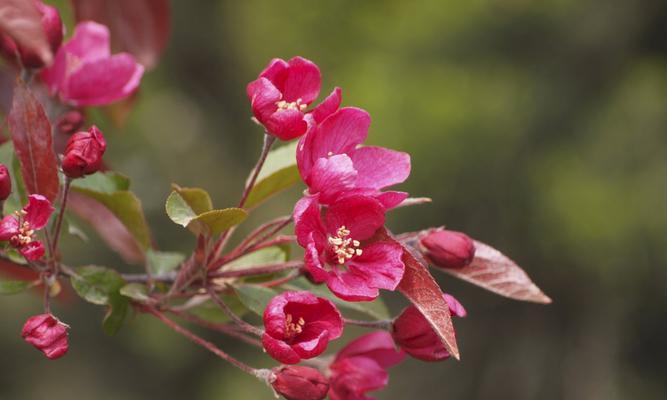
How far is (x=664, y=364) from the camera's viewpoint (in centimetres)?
396

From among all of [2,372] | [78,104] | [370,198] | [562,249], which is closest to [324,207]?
[370,198]

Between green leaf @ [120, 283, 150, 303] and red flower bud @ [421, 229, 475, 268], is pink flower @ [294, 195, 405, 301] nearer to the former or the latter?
red flower bud @ [421, 229, 475, 268]

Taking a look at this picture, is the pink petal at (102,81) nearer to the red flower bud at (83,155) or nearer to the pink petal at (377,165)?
the red flower bud at (83,155)

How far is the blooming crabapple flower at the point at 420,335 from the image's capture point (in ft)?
3.55

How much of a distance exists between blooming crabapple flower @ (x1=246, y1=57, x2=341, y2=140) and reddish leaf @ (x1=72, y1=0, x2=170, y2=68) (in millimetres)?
751

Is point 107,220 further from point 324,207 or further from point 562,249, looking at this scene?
point 562,249

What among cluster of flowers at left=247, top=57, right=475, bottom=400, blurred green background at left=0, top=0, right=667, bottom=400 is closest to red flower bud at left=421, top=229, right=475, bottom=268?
cluster of flowers at left=247, top=57, right=475, bottom=400

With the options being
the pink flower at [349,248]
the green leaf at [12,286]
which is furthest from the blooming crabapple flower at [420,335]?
the green leaf at [12,286]

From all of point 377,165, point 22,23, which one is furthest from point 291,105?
point 22,23

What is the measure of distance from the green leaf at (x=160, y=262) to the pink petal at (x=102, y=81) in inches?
10.2

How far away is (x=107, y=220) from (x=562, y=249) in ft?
9.43

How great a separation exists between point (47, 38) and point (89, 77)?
149 millimetres

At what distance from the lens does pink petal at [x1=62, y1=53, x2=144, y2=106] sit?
135 centimetres

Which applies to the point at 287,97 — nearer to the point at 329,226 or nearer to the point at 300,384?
the point at 329,226
